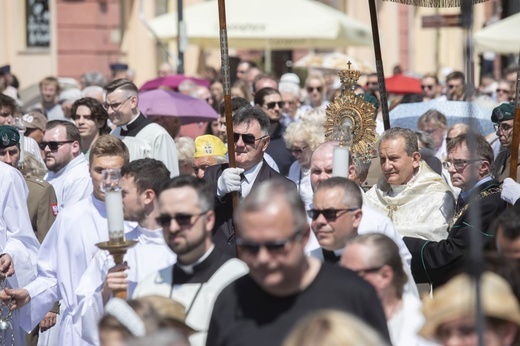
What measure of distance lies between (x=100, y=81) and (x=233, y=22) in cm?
291

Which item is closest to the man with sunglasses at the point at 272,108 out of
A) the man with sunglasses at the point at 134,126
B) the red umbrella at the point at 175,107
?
the red umbrella at the point at 175,107

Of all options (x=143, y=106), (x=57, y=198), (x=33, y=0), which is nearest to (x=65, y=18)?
(x=33, y=0)

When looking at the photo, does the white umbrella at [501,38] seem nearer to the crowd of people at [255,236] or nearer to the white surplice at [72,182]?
the crowd of people at [255,236]

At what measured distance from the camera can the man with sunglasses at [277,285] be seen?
4512 mm

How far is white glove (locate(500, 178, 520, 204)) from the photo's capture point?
7203mm

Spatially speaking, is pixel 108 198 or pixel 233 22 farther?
pixel 233 22

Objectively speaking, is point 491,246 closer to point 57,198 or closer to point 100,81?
point 57,198

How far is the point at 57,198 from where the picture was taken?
368 inches

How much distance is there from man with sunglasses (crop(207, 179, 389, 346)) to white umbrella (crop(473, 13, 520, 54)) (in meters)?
15.5

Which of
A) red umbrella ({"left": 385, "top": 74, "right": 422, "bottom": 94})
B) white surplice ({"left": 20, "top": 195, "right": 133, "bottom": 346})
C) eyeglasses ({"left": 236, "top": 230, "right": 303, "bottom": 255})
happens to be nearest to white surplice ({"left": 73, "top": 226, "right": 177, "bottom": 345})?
white surplice ({"left": 20, "top": 195, "right": 133, "bottom": 346})

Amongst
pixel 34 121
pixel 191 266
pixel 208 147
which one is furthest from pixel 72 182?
pixel 191 266

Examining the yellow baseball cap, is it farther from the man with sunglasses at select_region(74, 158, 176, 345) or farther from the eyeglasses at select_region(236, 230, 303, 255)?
the eyeglasses at select_region(236, 230, 303, 255)

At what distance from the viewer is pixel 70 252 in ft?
23.6

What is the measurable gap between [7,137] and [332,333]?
5523 mm
